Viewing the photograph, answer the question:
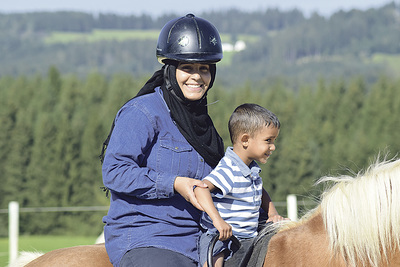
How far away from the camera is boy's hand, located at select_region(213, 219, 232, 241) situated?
2.52 metres

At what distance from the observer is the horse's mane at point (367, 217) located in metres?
2.41

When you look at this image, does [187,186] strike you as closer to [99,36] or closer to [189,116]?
[189,116]

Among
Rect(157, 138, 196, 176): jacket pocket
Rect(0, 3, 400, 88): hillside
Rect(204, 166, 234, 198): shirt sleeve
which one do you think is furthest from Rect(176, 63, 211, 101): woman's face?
Rect(0, 3, 400, 88): hillside

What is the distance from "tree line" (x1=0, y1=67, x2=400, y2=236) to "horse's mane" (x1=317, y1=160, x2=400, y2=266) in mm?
33298

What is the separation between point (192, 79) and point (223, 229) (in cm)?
81

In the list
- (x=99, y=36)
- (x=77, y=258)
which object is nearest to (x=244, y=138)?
(x=77, y=258)

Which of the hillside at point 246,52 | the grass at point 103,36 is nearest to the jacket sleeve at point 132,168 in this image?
the hillside at point 246,52

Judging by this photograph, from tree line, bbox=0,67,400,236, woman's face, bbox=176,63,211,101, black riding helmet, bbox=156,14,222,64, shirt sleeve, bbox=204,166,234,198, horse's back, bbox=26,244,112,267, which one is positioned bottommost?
tree line, bbox=0,67,400,236

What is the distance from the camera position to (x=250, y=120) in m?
2.82

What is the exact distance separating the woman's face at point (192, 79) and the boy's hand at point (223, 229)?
0.69 m

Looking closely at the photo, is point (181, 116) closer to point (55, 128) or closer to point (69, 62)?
point (55, 128)

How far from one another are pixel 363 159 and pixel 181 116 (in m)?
47.9

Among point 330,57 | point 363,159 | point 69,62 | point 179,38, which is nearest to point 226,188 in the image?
point 179,38

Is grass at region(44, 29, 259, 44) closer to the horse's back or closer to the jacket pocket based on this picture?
the horse's back
